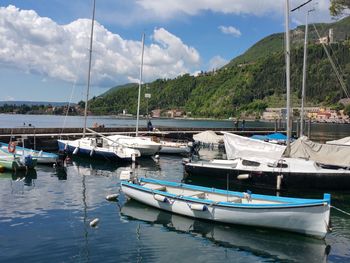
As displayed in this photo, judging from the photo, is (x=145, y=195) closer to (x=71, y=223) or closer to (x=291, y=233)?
(x=71, y=223)

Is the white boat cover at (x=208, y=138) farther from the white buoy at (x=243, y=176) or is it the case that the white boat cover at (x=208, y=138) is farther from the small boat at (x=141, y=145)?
the white buoy at (x=243, y=176)

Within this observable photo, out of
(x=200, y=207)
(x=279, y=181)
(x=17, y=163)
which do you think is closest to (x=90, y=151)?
(x=17, y=163)

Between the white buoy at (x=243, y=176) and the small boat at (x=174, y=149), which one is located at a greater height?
the small boat at (x=174, y=149)

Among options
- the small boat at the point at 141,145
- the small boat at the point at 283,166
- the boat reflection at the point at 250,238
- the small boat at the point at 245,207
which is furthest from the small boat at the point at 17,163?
the boat reflection at the point at 250,238

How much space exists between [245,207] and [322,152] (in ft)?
Answer: 43.0

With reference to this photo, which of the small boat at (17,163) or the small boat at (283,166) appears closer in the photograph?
the small boat at (283,166)

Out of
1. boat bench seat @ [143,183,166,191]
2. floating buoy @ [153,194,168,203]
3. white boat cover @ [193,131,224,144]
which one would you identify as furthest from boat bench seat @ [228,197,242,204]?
white boat cover @ [193,131,224,144]

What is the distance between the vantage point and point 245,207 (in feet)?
57.3

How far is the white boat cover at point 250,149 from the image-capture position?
29.0 m

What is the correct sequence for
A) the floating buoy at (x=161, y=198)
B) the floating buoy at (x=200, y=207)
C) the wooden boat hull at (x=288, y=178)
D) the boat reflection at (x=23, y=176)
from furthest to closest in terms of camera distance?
1. the boat reflection at (x=23, y=176)
2. the wooden boat hull at (x=288, y=178)
3. the floating buoy at (x=161, y=198)
4. the floating buoy at (x=200, y=207)

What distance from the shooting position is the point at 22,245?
51.0 feet

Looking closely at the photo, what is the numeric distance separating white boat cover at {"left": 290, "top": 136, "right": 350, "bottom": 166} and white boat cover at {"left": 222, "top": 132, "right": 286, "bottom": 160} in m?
1.03

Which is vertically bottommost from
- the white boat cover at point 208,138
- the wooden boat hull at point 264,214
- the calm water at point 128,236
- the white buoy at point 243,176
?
the calm water at point 128,236

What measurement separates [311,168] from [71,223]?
1598 cm
